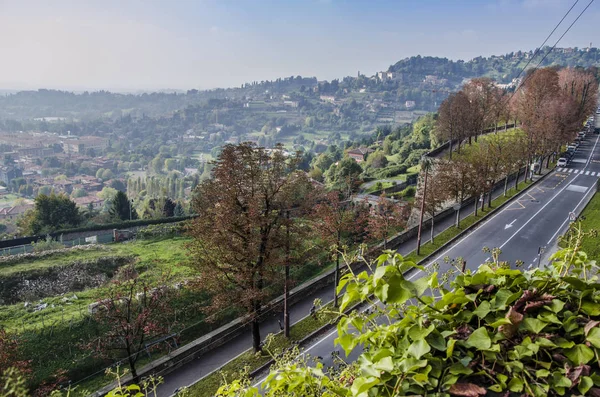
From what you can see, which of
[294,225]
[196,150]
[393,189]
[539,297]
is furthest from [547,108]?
[196,150]

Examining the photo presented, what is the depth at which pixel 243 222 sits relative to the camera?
15516 millimetres

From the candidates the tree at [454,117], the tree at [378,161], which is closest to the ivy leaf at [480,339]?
the tree at [454,117]

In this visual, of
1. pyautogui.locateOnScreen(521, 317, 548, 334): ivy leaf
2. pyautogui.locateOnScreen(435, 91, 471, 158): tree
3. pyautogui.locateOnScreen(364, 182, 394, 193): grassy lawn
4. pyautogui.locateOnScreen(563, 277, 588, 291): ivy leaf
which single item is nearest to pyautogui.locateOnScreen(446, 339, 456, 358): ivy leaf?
pyautogui.locateOnScreen(521, 317, 548, 334): ivy leaf

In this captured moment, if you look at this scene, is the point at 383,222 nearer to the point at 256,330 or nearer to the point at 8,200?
the point at 256,330

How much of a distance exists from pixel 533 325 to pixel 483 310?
222mm

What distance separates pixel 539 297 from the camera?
206 centimetres

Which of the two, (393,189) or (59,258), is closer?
(59,258)

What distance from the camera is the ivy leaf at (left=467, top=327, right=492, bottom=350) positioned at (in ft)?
6.20

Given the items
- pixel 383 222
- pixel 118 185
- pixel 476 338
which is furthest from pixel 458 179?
pixel 118 185

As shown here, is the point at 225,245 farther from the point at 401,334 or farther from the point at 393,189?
the point at 393,189

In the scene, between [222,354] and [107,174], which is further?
[107,174]

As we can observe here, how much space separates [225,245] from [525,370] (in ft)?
46.3

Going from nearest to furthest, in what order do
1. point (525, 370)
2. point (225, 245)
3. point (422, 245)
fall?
point (525, 370), point (225, 245), point (422, 245)

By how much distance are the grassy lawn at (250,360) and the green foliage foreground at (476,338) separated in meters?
11.4
